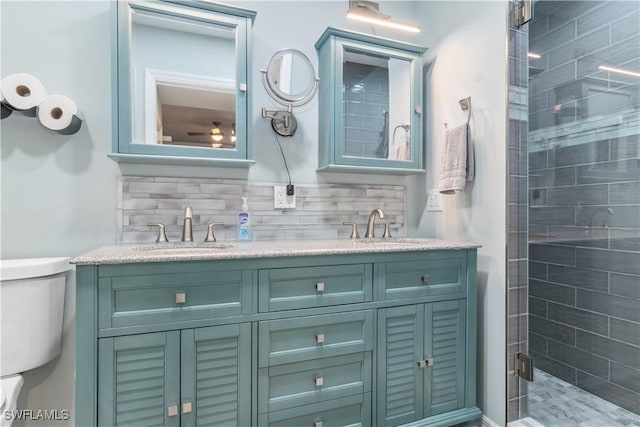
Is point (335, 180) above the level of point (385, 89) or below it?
below

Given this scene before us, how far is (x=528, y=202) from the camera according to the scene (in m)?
1.60

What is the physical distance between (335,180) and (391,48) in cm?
79

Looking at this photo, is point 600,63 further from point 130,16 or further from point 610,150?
point 130,16

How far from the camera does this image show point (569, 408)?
1.73 metres

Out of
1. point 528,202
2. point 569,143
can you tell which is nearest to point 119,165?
point 528,202

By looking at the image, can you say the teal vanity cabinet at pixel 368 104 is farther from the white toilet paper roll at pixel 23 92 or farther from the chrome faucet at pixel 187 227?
the white toilet paper roll at pixel 23 92

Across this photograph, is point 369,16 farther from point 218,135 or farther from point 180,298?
point 180,298

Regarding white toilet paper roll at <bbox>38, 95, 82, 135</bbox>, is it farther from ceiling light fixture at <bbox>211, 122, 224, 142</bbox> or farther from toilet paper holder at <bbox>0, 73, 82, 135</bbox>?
ceiling light fixture at <bbox>211, 122, 224, 142</bbox>

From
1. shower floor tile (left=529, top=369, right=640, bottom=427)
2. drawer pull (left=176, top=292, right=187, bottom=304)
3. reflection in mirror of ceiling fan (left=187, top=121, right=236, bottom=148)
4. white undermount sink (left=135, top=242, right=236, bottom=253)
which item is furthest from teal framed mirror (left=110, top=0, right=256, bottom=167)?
shower floor tile (left=529, top=369, right=640, bottom=427)

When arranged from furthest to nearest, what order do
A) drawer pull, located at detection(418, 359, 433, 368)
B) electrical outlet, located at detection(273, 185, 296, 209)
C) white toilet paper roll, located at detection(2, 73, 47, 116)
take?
electrical outlet, located at detection(273, 185, 296, 209)
drawer pull, located at detection(418, 359, 433, 368)
white toilet paper roll, located at detection(2, 73, 47, 116)

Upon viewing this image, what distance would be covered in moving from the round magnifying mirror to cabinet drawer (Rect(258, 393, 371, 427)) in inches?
55.1

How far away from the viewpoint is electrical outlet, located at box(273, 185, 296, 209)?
71.3 inches

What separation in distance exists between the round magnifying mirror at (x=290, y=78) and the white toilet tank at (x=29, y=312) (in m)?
1.23

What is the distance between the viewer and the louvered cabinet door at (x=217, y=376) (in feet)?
3.81
